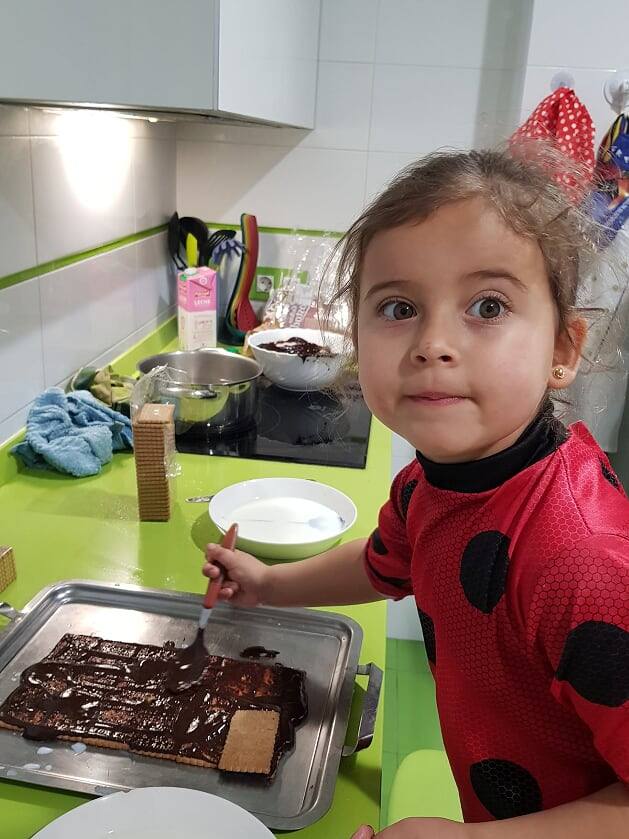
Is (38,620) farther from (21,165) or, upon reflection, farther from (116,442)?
(21,165)

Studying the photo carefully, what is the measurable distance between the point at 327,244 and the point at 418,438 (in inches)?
61.2

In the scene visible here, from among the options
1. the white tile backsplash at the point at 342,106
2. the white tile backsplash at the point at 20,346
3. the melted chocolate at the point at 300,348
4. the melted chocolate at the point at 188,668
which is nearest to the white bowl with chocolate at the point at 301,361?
the melted chocolate at the point at 300,348

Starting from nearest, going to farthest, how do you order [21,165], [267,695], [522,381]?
1. [522,381]
2. [267,695]
3. [21,165]

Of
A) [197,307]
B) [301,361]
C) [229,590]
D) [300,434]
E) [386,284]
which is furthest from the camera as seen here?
[197,307]

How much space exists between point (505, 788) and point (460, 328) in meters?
0.43

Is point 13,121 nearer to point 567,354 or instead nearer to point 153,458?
point 153,458

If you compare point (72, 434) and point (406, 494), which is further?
point (72, 434)

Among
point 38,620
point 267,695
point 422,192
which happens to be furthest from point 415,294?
point 38,620

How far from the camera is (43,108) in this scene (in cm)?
125

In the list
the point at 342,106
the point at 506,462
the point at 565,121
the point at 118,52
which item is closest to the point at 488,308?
the point at 506,462

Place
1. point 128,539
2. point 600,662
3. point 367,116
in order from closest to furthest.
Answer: point 600,662, point 128,539, point 367,116

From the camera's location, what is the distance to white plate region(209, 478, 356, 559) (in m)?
1.06

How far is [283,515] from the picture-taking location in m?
1.18

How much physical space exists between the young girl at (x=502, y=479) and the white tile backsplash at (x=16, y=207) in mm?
718
